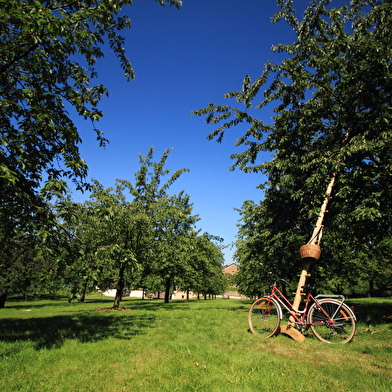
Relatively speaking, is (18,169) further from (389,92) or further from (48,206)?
(389,92)

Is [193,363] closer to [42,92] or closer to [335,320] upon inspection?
[335,320]

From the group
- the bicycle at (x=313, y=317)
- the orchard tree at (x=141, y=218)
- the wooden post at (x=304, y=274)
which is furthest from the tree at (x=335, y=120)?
the orchard tree at (x=141, y=218)

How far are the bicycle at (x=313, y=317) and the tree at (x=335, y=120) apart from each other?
103 inches

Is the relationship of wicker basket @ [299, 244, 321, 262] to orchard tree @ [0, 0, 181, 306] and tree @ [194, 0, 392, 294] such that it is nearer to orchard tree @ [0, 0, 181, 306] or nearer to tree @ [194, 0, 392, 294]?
tree @ [194, 0, 392, 294]

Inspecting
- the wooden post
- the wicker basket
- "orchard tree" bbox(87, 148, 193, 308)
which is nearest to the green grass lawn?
the wooden post

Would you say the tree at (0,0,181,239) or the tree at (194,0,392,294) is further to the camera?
the tree at (194,0,392,294)

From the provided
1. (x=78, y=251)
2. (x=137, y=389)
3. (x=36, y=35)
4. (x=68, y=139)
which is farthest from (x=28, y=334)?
(x=36, y=35)

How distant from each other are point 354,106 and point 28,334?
491 inches

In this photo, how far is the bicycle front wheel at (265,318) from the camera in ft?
19.9

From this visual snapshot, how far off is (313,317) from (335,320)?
1.56 feet

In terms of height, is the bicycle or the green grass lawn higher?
the bicycle

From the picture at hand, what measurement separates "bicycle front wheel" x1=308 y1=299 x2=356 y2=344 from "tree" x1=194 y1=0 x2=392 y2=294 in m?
2.63

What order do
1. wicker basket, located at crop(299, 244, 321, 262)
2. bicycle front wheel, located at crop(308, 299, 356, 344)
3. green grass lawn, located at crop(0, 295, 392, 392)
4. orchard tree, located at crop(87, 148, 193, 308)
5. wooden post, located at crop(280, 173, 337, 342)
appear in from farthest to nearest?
1. orchard tree, located at crop(87, 148, 193, 308)
2. wicker basket, located at crop(299, 244, 321, 262)
3. wooden post, located at crop(280, 173, 337, 342)
4. bicycle front wheel, located at crop(308, 299, 356, 344)
5. green grass lawn, located at crop(0, 295, 392, 392)

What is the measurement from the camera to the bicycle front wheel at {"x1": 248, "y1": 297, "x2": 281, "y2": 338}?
19.9 feet
